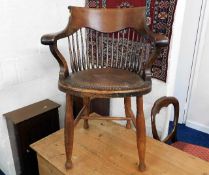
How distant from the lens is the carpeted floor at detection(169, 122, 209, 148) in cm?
207

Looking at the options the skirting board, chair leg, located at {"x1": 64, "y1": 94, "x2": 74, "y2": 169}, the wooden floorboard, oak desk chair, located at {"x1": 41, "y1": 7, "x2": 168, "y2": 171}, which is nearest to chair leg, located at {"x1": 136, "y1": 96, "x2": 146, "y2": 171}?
oak desk chair, located at {"x1": 41, "y1": 7, "x2": 168, "y2": 171}

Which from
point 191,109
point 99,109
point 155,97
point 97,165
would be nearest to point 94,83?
point 97,165

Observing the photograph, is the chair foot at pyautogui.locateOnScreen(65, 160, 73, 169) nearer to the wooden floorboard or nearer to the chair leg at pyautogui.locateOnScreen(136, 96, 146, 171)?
the wooden floorboard

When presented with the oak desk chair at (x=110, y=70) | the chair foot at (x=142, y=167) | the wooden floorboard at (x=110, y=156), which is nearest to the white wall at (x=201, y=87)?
the oak desk chair at (x=110, y=70)

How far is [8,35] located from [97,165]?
3.19 ft

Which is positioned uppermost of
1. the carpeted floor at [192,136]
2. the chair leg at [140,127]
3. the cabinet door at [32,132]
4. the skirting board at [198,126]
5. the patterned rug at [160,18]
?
the patterned rug at [160,18]

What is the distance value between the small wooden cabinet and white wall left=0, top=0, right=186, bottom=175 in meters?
0.07

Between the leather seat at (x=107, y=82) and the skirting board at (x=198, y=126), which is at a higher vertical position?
the leather seat at (x=107, y=82)

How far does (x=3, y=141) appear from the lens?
158 cm

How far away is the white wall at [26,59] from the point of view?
1.45 meters

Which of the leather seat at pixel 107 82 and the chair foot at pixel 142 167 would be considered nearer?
the leather seat at pixel 107 82

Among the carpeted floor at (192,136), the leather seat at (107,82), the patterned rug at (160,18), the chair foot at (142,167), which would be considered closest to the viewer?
the leather seat at (107,82)

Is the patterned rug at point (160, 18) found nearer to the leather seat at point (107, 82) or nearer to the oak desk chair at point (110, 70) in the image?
the oak desk chair at point (110, 70)

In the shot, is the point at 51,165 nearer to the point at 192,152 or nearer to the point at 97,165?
the point at 97,165
